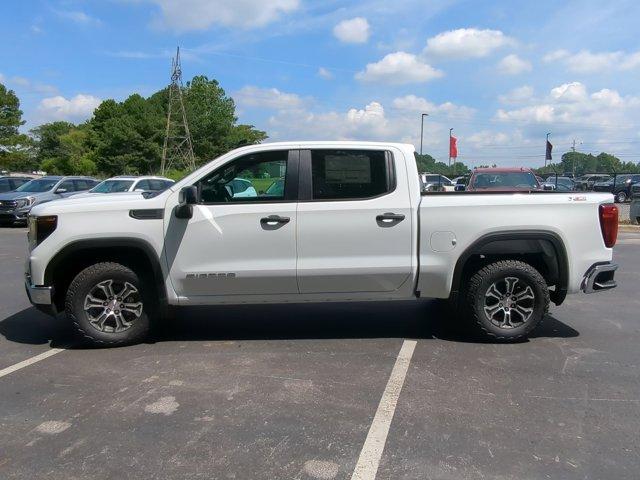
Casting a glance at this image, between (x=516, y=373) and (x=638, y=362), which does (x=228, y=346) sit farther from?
(x=638, y=362)

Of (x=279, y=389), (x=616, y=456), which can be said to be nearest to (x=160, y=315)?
(x=279, y=389)

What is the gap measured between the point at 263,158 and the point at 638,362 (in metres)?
3.87

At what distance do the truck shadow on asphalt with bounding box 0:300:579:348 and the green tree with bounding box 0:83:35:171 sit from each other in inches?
2027

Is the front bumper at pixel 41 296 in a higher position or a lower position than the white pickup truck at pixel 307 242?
lower

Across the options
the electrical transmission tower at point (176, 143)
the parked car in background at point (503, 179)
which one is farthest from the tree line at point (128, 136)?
the parked car in background at point (503, 179)

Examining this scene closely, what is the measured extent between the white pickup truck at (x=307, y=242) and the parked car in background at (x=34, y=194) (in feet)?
41.8

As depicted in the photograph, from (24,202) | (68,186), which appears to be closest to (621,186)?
(68,186)

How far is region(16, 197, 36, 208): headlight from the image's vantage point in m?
17.3

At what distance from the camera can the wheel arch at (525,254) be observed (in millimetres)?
5195

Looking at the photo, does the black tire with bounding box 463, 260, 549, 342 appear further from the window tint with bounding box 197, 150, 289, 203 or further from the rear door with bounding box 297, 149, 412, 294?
the window tint with bounding box 197, 150, 289, 203

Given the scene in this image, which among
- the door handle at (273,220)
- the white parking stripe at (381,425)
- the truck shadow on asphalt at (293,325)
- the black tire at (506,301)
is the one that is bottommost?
the white parking stripe at (381,425)

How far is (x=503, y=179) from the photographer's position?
15.1m

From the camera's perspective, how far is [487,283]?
532 centimetres

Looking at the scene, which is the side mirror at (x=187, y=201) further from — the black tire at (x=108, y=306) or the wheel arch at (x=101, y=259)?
the black tire at (x=108, y=306)
